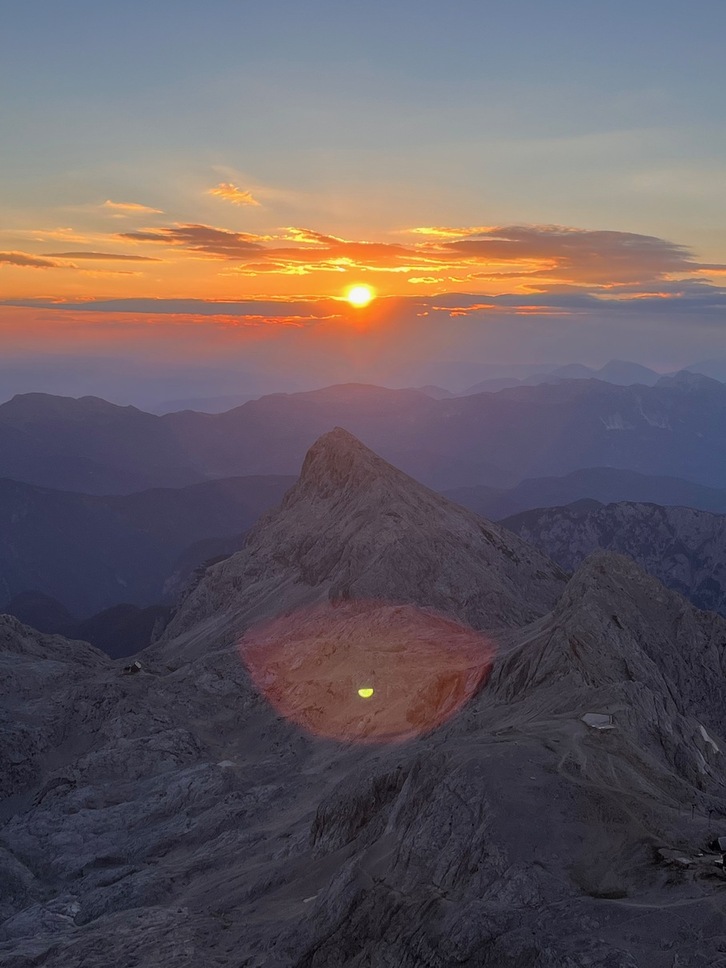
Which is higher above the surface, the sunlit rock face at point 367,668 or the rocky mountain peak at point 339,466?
the rocky mountain peak at point 339,466

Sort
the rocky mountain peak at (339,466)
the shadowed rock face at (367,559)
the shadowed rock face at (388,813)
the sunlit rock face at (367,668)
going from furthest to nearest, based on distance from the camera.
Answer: the rocky mountain peak at (339,466) → the shadowed rock face at (367,559) → the sunlit rock face at (367,668) → the shadowed rock face at (388,813)

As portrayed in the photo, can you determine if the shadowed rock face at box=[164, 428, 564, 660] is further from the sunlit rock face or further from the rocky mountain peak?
the sunlit rock face

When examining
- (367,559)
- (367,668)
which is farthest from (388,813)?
(367,559)

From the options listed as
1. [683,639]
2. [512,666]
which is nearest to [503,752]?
[512,666]

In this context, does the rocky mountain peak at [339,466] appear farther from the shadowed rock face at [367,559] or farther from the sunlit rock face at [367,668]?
the sunlit rock face at [367,668]

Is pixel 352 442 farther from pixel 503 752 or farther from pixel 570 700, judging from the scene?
pixel 503 752

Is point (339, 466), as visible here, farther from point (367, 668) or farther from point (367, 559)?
point (367, 668)

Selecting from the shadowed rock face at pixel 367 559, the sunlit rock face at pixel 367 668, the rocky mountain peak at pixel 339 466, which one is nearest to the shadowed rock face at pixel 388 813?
the sunlit rock face at pixel 367 668
